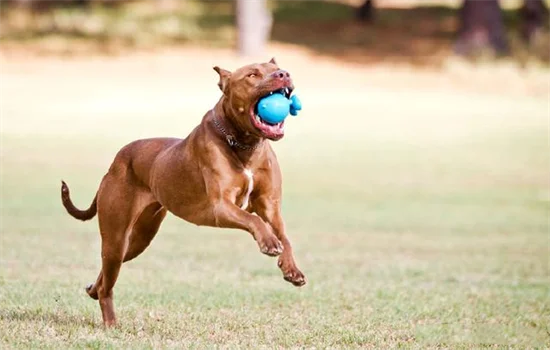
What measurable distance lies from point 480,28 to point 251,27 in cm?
729

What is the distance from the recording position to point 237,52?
124 ft

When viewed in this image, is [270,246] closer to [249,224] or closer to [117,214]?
[249,224]

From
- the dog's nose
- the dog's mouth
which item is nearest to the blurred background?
the dog's mouth

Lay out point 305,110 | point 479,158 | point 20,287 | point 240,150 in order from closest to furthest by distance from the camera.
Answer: point 240,150 < point 20,287 < point 479,158 < point 305,110

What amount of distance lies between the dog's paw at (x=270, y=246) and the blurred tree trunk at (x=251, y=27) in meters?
29.9

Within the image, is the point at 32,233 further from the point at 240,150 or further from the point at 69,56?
the point at 69,56

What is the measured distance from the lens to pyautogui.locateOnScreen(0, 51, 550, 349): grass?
9297 mm

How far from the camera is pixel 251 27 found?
3725cm

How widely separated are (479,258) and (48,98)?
1981 centimetres

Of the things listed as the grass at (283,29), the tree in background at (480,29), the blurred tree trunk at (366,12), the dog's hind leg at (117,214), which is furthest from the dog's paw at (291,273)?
the blurred tree trunk at (366,12)

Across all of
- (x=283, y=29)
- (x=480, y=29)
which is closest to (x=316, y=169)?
(x=480, y=29)

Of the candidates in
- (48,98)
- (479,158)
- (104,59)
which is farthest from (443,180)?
(104,59)

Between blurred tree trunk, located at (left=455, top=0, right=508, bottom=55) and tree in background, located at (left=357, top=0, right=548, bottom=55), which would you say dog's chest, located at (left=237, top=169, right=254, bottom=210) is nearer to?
tree in background, located at (left=357, top=0, right=548, bottom=55)

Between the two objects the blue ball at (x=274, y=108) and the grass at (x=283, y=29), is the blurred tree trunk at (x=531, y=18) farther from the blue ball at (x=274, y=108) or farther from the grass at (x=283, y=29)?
the blue ball at (x=274, y=108)
